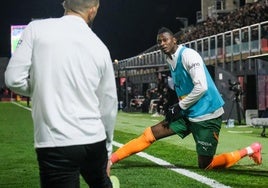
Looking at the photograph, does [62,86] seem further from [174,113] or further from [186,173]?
[186,173]

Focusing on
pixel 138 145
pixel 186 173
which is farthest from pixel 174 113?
pixel 186 173

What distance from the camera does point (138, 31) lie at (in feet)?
293

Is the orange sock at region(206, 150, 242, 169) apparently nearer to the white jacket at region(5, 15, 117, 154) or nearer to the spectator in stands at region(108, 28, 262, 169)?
the spectator in stands at region(108, 28, 262, 169)

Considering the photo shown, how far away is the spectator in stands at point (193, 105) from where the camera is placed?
7.75 meters

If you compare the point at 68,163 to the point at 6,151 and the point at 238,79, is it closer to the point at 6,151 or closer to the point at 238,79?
the point at 6,151

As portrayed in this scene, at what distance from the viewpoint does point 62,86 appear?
3.45 metres

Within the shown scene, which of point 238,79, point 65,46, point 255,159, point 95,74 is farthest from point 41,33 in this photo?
point 238,79

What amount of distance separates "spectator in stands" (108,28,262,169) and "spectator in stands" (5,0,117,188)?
4225mm

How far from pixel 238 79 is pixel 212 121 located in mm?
16082

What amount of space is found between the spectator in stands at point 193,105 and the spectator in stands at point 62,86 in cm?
423

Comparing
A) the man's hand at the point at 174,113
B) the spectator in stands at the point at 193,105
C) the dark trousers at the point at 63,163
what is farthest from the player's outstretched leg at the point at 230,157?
the dark trousers at the point at 63,163

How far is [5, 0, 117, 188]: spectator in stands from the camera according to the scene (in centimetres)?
344

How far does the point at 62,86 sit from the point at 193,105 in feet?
15.1

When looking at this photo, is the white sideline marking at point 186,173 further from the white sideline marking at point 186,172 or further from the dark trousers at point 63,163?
the dark trousers at point 63,163
